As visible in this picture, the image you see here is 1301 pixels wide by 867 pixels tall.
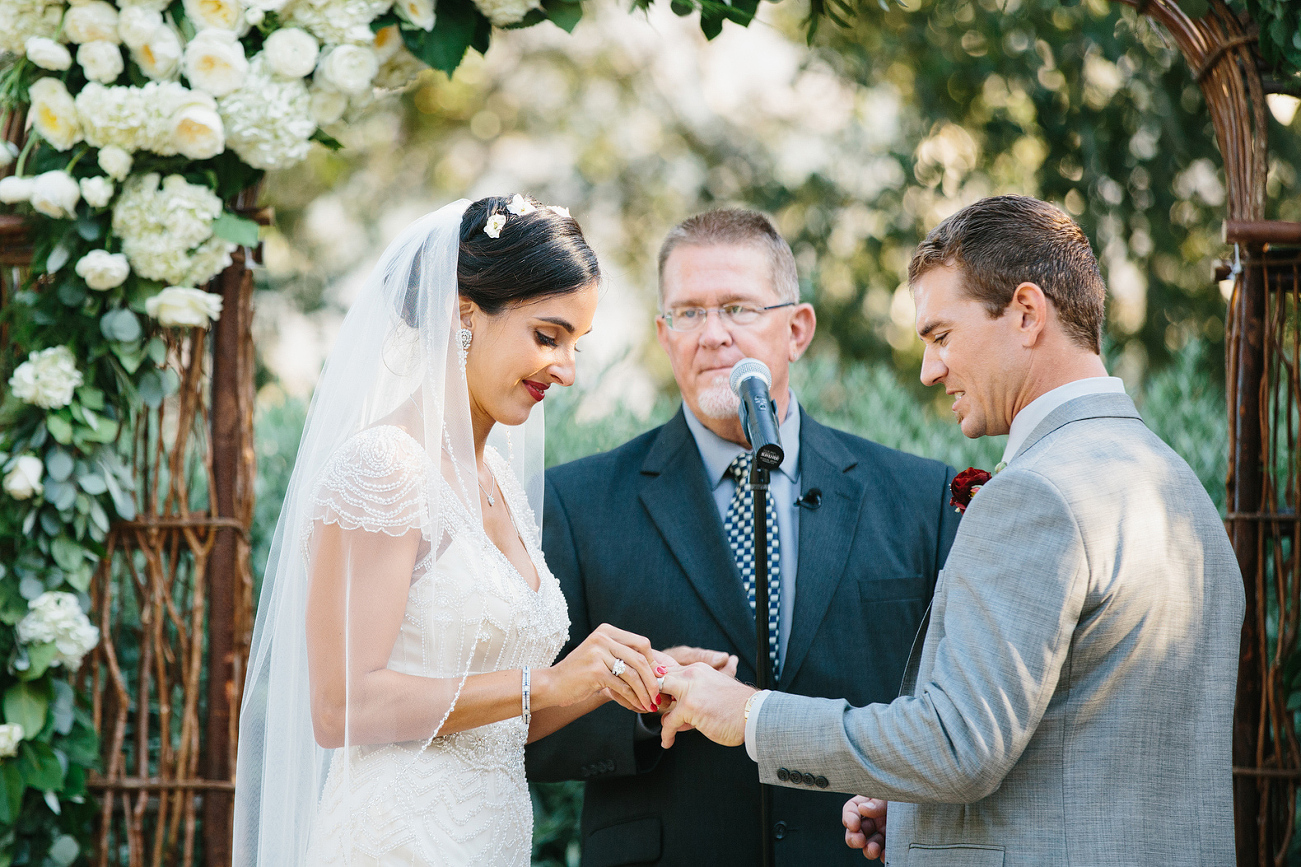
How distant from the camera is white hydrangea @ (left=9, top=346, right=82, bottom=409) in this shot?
11.3 ft

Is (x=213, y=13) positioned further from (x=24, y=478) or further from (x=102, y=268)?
(x=24, y=478)

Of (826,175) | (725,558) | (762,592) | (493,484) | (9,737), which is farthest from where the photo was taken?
(826,175)

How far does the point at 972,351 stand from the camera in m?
2.55

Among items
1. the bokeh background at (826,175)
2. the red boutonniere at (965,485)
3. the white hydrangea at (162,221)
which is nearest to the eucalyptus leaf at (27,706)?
the white hydrangea at (162,221)

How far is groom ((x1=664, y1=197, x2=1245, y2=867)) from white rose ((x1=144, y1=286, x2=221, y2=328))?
6.85ft

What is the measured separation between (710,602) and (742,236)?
1.20 metres

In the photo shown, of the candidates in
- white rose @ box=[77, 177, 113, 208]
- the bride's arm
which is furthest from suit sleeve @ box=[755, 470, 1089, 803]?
white rose @ box=[77, 177, 113, 208]

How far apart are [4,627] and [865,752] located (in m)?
2.57

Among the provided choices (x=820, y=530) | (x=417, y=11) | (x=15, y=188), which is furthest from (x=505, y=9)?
(x=820, y=530)

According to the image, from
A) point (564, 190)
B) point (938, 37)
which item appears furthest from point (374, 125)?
point (938, 37)

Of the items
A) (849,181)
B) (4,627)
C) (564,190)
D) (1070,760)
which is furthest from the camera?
(564,190)

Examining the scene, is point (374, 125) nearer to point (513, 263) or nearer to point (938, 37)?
point (938, 37)

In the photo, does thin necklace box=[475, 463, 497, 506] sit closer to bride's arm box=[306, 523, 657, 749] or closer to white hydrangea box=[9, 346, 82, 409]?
bride's arm box=[306, 523, 657, 749]

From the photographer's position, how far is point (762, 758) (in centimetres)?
244
